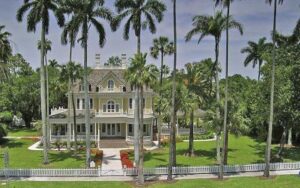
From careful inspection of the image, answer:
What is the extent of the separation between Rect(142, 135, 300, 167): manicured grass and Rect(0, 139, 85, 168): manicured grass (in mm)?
7713

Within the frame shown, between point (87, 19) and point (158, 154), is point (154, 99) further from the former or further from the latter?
point (87, 19)

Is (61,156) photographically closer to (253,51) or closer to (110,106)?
(110,106)

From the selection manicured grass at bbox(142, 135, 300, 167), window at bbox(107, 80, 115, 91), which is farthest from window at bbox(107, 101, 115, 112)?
manicured grass at bbox(142, 135, 300, 167)

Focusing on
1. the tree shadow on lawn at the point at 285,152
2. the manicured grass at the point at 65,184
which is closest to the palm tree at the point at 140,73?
the manicured grass at the point at 65,184

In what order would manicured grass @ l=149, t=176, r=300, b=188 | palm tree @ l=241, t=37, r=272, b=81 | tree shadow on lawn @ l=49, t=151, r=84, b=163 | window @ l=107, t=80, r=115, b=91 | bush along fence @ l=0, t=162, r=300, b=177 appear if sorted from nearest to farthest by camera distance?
manicured grass @ l=149, t=176, r=300, b=188 < bush along fence @ l=0, t=162, r=300, b=177 < tree shadow on lawn @ l=49, t=151, r=84, b=163 < window @ l=107, t=80, r=115, b=91 < palm tree @ l=241, t=37, r=272, b=81

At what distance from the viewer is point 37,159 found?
44.7 m

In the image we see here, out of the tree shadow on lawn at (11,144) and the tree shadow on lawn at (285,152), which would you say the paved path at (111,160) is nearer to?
the tree shadow on lawn at (11,144)

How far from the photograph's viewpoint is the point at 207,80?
4562cm

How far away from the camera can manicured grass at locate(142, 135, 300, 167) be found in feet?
138

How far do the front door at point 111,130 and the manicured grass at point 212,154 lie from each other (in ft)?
33.9

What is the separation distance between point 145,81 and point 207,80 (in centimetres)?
1410

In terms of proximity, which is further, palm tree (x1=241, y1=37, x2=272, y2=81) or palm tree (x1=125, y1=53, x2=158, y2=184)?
palm tree (x1=241, y1=37, x2=272, y2=81)

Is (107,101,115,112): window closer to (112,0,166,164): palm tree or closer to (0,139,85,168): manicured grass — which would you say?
(0,139,85,168): manicured grass

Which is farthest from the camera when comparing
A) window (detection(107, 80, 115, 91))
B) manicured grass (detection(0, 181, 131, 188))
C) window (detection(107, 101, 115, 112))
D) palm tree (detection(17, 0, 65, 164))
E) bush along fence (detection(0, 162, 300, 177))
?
window (detection(107, 101, 115, 112))
